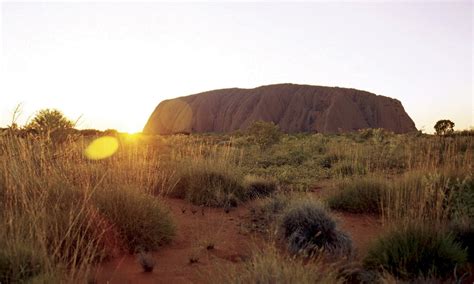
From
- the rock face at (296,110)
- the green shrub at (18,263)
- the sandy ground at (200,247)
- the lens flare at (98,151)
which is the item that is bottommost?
the sandy ground at (200,247)

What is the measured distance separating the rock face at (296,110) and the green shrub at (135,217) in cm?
5790

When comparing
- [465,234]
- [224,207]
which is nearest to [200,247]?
[224,207]

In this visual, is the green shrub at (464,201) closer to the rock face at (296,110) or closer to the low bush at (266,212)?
the low bush at (266,212)

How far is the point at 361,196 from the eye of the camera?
6.45 metres

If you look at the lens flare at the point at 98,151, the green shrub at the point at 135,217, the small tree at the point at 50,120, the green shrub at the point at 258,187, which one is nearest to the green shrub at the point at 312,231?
the green shrub at the point at 135,217

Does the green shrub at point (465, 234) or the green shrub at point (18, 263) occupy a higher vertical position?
the green shrub at point (18, 263)

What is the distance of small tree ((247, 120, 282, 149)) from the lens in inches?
800

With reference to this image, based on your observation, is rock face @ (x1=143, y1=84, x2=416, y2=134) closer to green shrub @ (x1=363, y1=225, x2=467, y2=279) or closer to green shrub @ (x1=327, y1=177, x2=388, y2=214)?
green shrub @ (x1=327, y1=177, x2=388, y2=214)

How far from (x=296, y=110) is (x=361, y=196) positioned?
61278 millimetres

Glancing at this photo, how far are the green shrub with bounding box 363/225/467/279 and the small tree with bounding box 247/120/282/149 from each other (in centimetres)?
1607

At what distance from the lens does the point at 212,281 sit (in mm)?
3135

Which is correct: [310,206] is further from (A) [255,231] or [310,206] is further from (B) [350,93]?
(B) [350,93]

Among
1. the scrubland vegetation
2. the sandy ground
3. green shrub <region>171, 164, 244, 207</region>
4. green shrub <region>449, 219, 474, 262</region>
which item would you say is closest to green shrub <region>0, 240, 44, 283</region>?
the scrubland vegetation

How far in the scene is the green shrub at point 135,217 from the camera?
14.0ft
